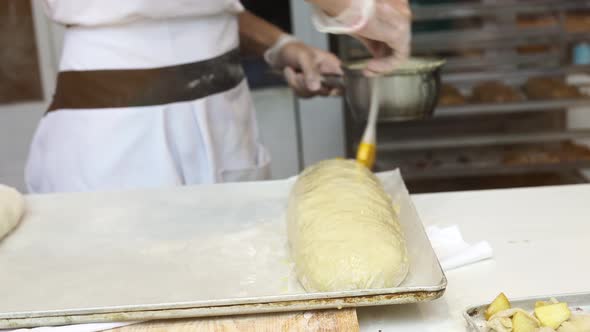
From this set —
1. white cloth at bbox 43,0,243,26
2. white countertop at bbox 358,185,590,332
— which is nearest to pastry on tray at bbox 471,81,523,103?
white countertop at bbox 358,185,590,332

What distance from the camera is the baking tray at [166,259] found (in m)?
0.89

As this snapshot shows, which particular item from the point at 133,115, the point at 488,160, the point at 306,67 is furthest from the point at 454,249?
the point at 488,160

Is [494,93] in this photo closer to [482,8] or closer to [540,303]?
[482,8]

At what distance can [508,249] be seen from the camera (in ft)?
3.81

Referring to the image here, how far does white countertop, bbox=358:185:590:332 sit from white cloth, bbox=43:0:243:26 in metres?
0.66

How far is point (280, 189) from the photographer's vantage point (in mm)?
1456

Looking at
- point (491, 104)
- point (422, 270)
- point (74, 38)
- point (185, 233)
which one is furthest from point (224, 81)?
point (491, 104)

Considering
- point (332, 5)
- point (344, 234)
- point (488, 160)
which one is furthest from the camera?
point (488, 160)

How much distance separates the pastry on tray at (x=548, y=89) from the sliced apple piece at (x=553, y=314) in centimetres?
217

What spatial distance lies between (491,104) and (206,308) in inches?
83.6

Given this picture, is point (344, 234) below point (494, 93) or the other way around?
the other way around

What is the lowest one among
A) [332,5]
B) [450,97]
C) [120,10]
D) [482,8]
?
[450,97]

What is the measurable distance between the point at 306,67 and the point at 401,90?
0.32 m

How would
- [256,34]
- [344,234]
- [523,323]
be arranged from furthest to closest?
[256,34] < [344,234] < [523,323]
